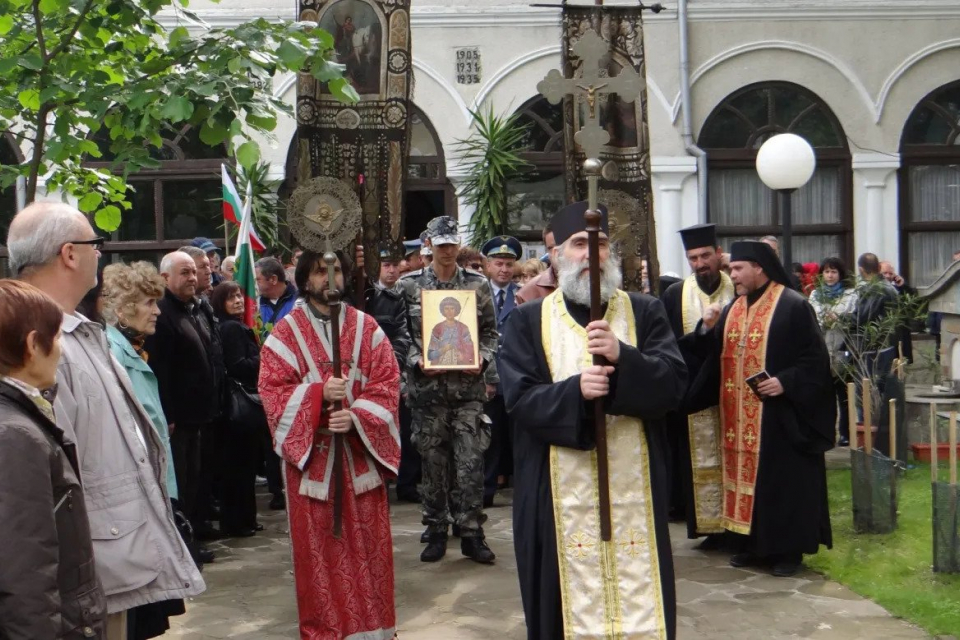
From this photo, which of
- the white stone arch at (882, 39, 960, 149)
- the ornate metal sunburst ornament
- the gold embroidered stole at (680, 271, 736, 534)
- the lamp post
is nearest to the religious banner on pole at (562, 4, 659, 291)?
the lamp post

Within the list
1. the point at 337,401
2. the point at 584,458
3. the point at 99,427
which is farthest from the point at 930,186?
the point at 99,427

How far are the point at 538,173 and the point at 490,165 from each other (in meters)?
1.18

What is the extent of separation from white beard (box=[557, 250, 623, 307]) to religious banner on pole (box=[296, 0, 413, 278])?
123 inches

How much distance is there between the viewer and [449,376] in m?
7.84

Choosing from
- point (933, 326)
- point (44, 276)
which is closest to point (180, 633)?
point (44, 276)

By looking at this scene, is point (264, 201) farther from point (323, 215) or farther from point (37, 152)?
point (37, 152)

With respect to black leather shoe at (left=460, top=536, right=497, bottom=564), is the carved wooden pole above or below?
above

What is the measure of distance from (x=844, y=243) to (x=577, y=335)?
14469mm

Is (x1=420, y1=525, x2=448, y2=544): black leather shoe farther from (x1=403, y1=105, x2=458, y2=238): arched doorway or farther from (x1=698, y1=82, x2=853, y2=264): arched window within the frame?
(x1=698, y1=82, x2=853, y2=264): arched window

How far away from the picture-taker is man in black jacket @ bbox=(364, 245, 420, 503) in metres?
8.47

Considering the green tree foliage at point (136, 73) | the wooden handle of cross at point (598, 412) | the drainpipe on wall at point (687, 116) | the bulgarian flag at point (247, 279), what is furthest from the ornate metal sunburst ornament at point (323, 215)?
the drainpipe on wall at point (687, 116)

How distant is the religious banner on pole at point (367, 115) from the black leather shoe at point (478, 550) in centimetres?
194

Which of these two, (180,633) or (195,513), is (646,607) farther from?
(195,513)

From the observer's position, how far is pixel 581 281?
5.15 metres
